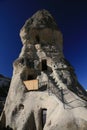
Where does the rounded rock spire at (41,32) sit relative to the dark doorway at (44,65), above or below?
above

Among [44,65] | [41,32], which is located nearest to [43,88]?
[44,65]

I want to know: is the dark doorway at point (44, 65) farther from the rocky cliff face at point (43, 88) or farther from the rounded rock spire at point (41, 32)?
the rounded rock spire at point (41, 32)

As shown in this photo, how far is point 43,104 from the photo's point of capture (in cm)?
2886

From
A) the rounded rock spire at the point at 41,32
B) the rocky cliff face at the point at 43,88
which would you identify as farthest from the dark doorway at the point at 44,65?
the rounded rock spire at the point at 41,32

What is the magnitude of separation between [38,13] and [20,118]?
2083 cm

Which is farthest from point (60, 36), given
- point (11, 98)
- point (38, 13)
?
point (11, 98)

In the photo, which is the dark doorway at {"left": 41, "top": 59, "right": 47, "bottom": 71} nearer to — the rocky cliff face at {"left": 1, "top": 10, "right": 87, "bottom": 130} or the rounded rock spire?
the rocky cliff face at {"left": 1, "top": 10, "right": 87, "bottom": 130}

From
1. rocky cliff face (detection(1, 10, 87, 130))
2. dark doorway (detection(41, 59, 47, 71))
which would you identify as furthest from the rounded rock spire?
dark doorway (detection(41, 59, 47, 71))

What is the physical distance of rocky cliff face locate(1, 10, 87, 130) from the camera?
25.1 m

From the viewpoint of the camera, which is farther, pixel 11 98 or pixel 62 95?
pixel 11 98

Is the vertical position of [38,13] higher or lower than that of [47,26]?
higher

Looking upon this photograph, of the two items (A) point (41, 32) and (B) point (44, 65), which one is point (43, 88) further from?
(A) point (41, 32)

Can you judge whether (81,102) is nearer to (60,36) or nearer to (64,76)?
(64,76)

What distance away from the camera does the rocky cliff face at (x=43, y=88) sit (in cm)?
2514
